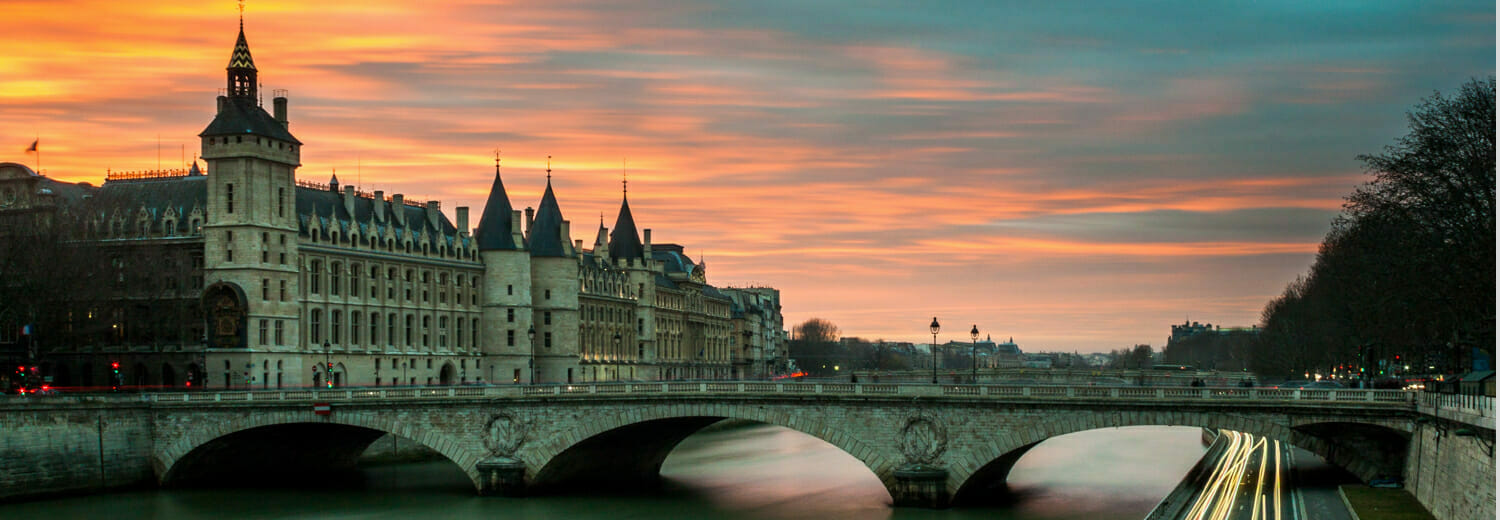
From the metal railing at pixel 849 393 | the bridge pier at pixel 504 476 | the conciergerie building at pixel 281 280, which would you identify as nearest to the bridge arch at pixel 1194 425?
the metal railing at pixel 849 393

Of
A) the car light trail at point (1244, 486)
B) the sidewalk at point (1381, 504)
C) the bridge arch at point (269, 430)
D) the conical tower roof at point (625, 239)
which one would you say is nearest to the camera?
the sidewalk at point (1381, 504)

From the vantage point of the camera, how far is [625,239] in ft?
527

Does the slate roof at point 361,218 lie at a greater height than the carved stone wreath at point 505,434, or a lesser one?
greater

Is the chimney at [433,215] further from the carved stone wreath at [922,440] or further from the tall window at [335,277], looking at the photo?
the carved stone wreath at [922,440]

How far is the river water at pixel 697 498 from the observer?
63219mm

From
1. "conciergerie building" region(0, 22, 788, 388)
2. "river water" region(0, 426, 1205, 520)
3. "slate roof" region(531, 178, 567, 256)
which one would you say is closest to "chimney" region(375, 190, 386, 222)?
"conciergerie building" region(0, 22, 788, 388)

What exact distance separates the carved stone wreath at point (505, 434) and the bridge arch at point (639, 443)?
0.60 m

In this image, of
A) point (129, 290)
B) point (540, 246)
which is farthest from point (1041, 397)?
point (540, 246)

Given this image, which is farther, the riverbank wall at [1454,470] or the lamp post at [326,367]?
the lamp post at [326,367]

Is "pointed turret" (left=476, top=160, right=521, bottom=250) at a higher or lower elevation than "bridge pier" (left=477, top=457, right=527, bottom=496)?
higher

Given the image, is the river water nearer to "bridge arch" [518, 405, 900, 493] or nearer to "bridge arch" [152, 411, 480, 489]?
"bridge arch" [518, 405, 900, 493]

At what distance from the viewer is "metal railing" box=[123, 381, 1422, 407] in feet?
174

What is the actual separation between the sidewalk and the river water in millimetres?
8783

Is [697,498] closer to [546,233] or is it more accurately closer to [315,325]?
[315,325]
